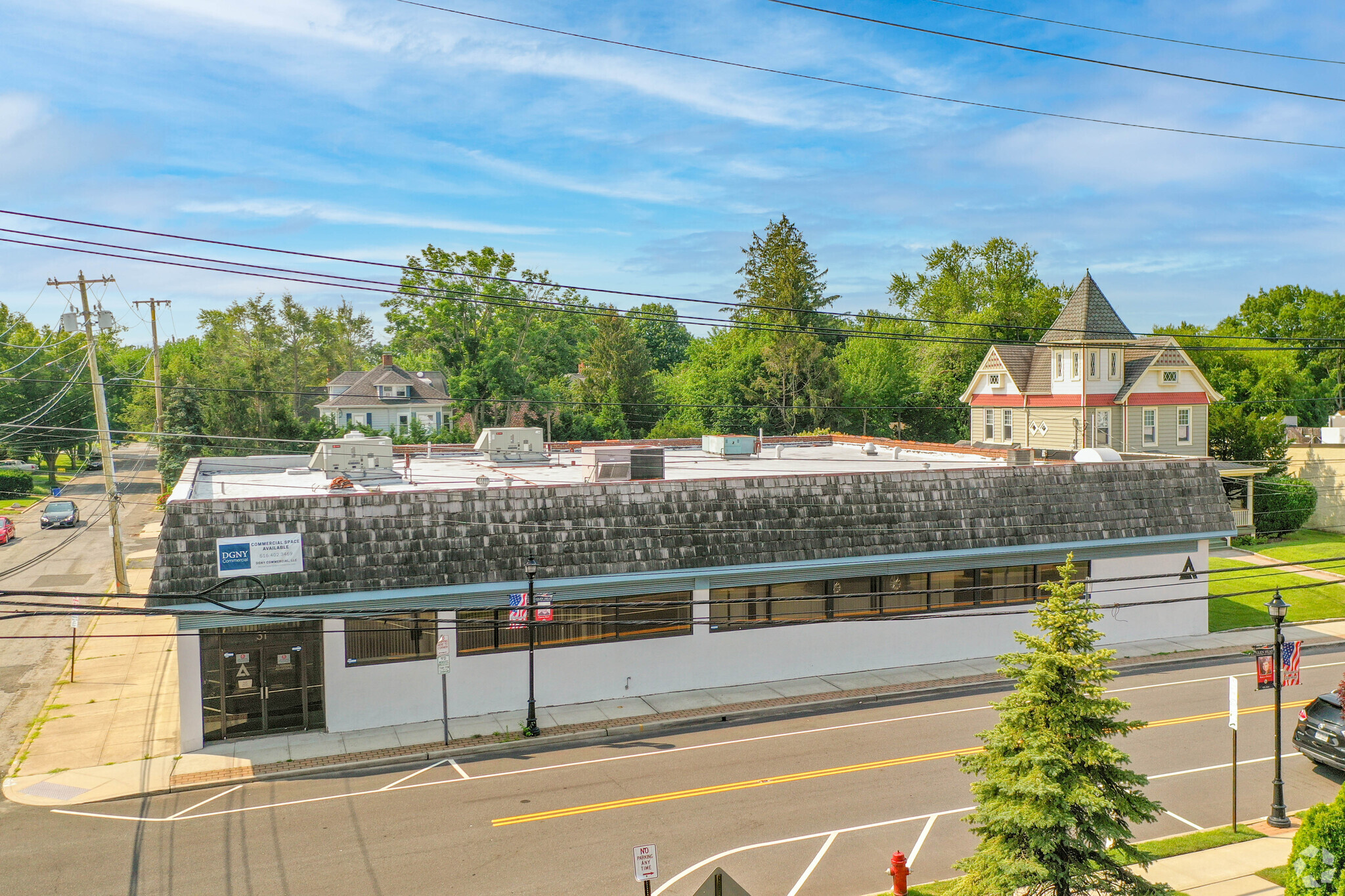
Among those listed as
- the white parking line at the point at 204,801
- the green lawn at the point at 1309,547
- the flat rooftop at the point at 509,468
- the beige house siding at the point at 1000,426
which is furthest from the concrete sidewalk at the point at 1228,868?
the beige house siding at the point at 1000,426

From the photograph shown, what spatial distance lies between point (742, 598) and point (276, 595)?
11.0 meters

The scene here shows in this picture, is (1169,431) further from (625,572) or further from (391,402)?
(391,402)

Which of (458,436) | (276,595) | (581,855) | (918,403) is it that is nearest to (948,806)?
(581,855)

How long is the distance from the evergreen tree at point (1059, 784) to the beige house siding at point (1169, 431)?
39.8 metres

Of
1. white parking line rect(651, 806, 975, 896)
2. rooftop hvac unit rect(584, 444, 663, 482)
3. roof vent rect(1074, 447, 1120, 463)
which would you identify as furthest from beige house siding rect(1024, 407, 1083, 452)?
white parking line rect(651, 806, 975, 896)

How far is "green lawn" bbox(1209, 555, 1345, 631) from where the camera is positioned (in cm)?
3094

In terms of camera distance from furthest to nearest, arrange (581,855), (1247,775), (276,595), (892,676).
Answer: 1. (892,676)
2. (276,595)
3. (1247,775)
4. (581,855)

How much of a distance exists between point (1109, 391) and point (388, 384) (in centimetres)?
4731

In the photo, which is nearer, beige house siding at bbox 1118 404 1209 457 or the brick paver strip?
the brick paver strip

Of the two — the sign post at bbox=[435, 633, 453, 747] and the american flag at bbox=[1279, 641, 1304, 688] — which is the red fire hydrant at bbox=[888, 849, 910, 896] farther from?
the american flag at bbox=[1279, 641, 1304, 688]

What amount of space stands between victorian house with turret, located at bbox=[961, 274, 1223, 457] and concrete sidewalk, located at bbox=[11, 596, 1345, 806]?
21.2m

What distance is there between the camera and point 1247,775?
18.0m

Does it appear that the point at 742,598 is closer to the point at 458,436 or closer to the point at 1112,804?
the point at 1112,804

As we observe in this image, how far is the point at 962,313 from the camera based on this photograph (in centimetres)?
7806
